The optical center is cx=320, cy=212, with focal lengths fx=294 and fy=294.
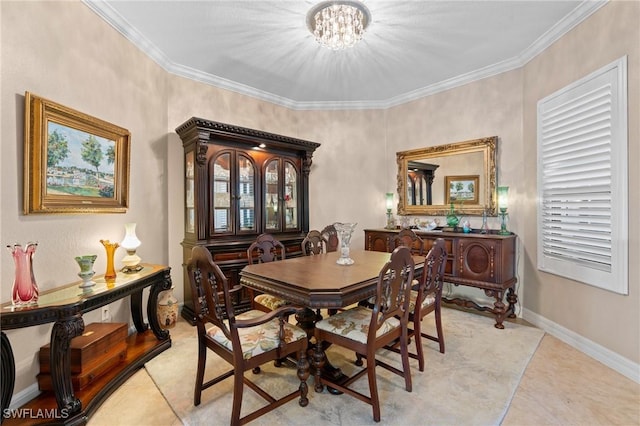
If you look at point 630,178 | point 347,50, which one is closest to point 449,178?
point 630,178

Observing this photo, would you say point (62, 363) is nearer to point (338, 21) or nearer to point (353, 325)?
point (353, 325)

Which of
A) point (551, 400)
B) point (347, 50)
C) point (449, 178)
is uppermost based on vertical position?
point (347, 50)

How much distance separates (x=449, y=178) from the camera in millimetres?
4035

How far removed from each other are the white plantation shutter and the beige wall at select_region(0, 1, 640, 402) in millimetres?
96

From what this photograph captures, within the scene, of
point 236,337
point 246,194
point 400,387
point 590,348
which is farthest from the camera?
point 246,194

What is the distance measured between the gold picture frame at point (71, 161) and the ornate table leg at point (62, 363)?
821 mm

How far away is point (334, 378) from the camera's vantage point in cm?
205

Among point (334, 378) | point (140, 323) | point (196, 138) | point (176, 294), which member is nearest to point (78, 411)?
point (140, 323)

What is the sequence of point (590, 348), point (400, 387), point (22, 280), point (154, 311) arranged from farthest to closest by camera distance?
point (154, 311), point (590, 348), point (400, 387), point (22, 280)

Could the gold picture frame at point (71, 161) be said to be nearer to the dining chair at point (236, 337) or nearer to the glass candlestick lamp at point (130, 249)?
the glass candlestick lamp at point (130, 249)

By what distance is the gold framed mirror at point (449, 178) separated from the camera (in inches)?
144

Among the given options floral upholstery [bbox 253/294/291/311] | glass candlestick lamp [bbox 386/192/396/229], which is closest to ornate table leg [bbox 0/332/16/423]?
floral upholstery [bbox 253/294/291/311]

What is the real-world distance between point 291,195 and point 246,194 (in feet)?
2.33

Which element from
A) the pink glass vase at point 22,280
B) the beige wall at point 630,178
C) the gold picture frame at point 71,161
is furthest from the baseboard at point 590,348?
the gold picture frame at point 71,161
